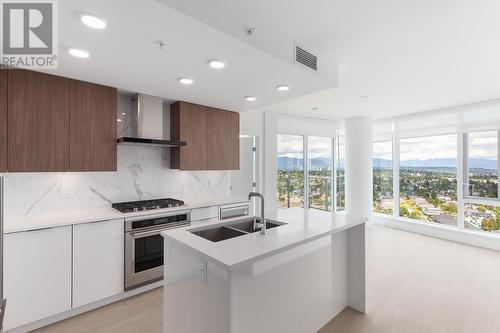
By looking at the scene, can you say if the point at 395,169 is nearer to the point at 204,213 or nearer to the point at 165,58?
the point at 204,213

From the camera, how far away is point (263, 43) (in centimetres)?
189

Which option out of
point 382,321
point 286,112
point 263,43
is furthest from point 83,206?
point 286,112

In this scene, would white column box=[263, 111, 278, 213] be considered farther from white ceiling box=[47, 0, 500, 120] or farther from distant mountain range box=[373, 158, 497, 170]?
distant mountain range box=[373, 158, 497, 170]

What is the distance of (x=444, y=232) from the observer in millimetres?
4852

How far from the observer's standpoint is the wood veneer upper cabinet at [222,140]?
3695 millimetres

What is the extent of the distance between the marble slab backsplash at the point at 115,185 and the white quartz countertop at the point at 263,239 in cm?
165

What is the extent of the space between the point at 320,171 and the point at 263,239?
4.79 m

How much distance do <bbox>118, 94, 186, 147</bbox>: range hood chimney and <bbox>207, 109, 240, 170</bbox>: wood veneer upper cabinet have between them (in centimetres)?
58

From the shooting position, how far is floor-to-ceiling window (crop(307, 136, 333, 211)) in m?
5.90

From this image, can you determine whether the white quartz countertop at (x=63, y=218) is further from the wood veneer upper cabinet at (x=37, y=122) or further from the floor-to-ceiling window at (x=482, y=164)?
the floor-to-ceiling window at (x=482, y=164)

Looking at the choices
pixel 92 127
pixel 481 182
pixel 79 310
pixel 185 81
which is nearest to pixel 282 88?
pixel 185 81

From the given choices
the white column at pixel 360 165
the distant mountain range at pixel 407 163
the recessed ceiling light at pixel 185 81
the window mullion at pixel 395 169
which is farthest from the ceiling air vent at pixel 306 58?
the window mullion at pixel 395 169

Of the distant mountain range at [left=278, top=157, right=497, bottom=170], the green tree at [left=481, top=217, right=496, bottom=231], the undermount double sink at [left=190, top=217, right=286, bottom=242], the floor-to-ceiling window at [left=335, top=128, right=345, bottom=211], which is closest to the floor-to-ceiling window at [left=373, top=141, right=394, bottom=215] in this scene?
the distant mountain range at [left=278, top=157, right=497, bottom=170]

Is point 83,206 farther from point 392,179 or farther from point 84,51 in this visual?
point 392,179
